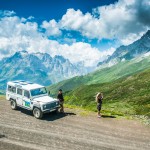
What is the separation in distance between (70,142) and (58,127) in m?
4.97

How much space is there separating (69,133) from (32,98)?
29.5ft

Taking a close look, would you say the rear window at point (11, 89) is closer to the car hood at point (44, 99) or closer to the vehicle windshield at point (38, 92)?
the vehicle windshield at point (38, 92)

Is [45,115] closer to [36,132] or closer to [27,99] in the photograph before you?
[27,99]

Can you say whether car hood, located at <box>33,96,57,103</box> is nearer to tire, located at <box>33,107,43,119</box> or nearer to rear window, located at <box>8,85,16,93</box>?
tire, located at <box>33,107,43,119</box>

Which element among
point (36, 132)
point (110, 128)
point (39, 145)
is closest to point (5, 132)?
point (36, 132)

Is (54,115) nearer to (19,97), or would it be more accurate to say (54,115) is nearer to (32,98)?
(32,98)

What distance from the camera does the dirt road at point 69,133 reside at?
72.6ft

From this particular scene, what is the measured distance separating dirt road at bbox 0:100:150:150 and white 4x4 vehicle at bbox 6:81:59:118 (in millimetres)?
1075

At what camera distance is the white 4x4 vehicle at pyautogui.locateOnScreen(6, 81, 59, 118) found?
3139cm

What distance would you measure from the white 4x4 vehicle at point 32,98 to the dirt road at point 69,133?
108 centimetres

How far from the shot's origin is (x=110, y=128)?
1110 inches

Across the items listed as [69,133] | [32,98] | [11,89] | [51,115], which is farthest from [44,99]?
[69,133]

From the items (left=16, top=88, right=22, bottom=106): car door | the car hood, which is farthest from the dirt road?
the car hood

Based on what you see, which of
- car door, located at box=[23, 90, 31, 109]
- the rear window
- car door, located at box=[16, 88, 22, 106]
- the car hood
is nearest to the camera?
the car hood
